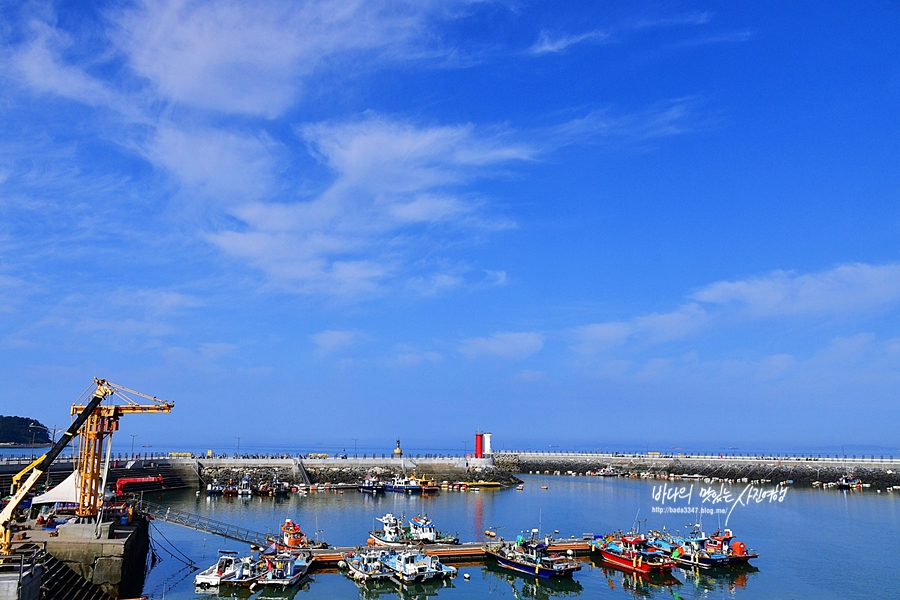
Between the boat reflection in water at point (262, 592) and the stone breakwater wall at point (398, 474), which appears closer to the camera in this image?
the boat reflection in water at point (262, 592)

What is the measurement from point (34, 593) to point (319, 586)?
17404 millimetres

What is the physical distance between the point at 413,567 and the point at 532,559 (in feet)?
24.4

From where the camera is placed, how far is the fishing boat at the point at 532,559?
135 ft

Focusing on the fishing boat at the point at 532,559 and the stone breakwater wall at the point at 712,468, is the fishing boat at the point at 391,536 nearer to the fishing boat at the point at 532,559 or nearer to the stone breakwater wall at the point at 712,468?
the fishing boat at the point at 532,559

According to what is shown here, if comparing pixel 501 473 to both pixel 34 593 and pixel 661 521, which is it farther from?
pixel 34 593

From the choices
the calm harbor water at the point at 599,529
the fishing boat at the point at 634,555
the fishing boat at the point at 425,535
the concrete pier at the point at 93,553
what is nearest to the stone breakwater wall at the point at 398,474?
the calm harbor water at the point at 599,529

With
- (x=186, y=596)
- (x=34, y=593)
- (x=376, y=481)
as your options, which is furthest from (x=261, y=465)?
(x=34, y=593)

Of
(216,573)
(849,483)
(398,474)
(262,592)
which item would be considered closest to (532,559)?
(262,592)

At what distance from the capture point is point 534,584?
40.6 m

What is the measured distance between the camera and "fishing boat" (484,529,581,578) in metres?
41.2

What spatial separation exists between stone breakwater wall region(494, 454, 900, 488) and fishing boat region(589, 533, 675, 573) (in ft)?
211

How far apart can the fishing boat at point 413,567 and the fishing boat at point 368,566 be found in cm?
29

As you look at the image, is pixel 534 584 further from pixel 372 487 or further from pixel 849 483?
pixel 849 483

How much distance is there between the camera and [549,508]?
70812mm
